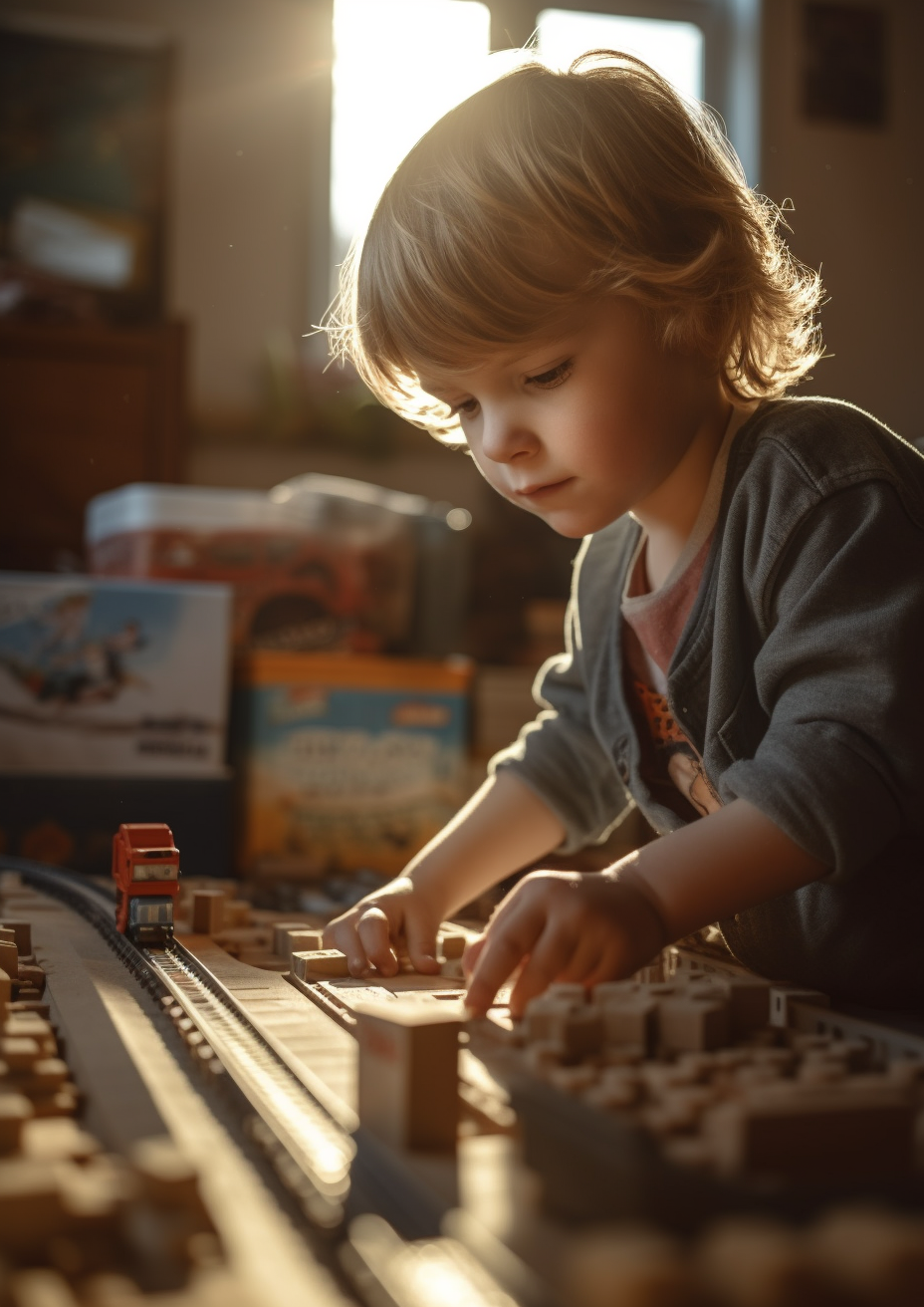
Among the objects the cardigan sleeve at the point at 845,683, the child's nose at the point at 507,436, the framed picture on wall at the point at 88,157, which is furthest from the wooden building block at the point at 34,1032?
the framed picture on wall at the point at 88,157

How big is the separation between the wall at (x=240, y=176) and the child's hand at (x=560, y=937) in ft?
7.75

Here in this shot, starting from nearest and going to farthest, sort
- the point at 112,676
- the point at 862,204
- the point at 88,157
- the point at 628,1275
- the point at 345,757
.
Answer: the point at 628,1275, the point at 112,676, the point at 345,757, the point at 88,157, the point at 862,204

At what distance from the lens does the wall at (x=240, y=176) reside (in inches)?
109

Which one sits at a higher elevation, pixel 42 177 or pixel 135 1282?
pixel 42 177

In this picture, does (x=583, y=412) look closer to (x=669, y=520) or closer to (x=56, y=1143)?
(x=669, y=520)

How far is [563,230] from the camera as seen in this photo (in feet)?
2.70

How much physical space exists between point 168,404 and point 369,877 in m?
1.31

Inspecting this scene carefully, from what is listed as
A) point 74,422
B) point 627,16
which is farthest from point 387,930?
point 627,16

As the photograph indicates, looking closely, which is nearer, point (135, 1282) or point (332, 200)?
point (135, 1282)

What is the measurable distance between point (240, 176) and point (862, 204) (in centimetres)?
156

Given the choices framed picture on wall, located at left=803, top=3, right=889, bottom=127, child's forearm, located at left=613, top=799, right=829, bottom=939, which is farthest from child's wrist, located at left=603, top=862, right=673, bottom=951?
framed picture on wall, located at left=803, top=3, right=889, bottom=127

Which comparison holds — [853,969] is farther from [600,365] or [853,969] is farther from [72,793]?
[72,793]

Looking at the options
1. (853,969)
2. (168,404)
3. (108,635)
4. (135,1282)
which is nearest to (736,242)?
(853,969)

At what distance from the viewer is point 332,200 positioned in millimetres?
2879
